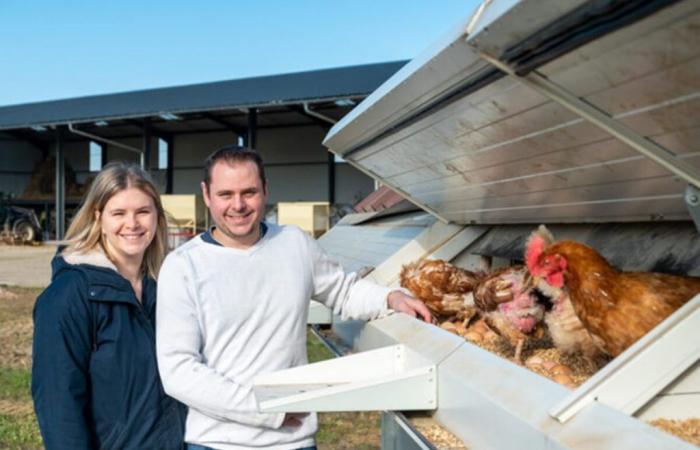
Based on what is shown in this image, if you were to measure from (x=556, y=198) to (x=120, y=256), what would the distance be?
1359mm

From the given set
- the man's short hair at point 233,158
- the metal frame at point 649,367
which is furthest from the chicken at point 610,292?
the man's short hair at point 233,158

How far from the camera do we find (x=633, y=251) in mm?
2201

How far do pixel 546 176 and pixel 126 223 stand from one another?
123 cm

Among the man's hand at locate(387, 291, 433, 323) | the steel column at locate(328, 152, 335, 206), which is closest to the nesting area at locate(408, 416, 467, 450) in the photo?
the man's hand at locate(387, 291, 433, 323)

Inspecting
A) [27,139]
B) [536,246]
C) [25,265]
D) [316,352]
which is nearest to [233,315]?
[536,246]

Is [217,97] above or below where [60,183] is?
above

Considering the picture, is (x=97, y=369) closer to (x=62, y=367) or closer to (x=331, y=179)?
(x=62, y=367)

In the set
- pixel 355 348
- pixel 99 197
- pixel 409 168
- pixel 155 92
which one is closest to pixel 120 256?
pixel 99 197

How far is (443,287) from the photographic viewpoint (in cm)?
275

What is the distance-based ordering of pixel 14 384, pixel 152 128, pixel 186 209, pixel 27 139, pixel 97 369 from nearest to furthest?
pixel 97 369
pixel 14 384
pixel 186 209
pixel 152 128
pixel 27 139

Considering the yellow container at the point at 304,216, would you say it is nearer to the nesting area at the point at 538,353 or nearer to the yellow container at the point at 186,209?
the yellow container at the point at 186,209

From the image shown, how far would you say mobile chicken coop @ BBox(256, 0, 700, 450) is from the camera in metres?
1.18

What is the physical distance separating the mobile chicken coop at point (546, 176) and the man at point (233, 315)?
95 millimetres

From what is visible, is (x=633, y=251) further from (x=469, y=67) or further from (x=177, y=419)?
(x=177, y=419)
